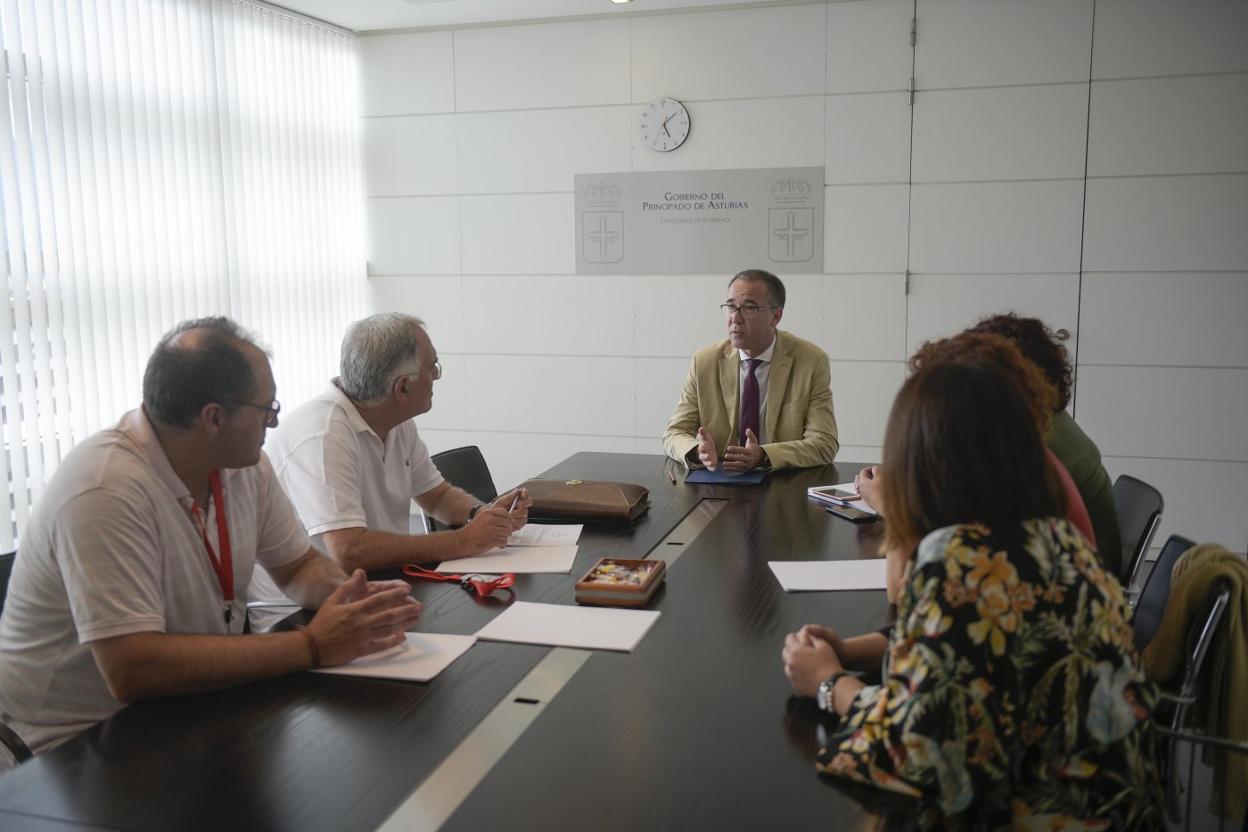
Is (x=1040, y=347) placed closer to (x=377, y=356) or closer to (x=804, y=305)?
(x=377, y=356)

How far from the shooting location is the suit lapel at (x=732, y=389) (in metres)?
4.22

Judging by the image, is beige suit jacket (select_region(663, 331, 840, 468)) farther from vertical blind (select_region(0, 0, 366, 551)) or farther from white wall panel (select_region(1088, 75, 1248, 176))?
white wall panel (select_region(1088, 75, 1248, 176))

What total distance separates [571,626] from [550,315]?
4267mm

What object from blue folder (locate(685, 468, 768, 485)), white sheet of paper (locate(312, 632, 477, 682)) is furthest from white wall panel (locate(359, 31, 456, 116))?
white sheet of paper (locate(312, 632, 477, 682))

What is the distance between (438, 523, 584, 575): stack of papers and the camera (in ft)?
8.20

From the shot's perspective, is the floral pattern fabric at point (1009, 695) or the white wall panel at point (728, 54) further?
the white wall panel at point (728, 54)

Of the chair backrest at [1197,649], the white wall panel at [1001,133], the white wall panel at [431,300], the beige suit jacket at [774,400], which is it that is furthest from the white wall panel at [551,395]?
the chair backrest at [1197,649]

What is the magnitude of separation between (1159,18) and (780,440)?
3.10m

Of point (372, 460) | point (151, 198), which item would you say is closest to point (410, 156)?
point (151, 198)

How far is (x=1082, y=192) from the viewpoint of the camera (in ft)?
17.5

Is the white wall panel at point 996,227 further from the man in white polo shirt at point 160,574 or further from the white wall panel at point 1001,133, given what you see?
the man in white polo shirt at point 160,574

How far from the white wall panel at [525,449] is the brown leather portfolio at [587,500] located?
315 cm

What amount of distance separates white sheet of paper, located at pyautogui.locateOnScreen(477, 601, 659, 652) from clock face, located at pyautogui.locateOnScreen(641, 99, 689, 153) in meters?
4.13

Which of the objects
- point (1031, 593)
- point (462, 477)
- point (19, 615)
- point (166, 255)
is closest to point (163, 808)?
point (19, 615)
